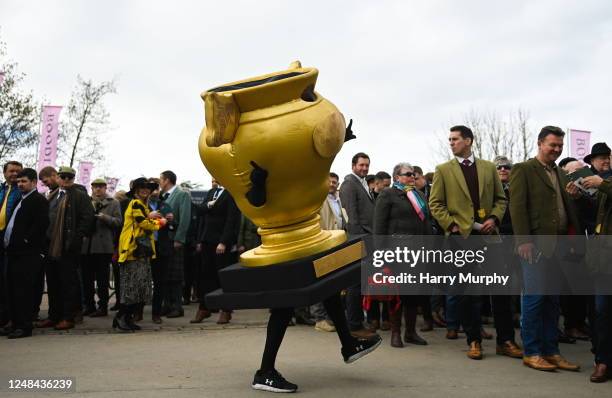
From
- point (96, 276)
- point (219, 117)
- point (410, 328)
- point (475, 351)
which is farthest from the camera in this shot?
point (96, 276)

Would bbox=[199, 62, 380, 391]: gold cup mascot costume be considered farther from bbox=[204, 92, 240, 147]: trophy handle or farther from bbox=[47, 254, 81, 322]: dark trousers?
bbox=[47, 254, 81, 322]: dark trousers

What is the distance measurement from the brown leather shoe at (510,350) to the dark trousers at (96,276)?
566cm

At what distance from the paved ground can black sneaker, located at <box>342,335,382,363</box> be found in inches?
7.2

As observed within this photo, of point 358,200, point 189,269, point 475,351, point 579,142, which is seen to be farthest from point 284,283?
point 579,142

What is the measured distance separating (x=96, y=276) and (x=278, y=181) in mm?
5698

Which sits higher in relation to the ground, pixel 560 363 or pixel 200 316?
pixel 560 363

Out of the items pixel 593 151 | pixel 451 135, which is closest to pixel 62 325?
pixel 451 135

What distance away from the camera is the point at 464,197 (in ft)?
18.9

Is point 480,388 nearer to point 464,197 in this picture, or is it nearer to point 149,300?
point 464,197

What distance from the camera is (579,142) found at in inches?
496

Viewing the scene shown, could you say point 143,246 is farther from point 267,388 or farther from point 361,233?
point 267,388

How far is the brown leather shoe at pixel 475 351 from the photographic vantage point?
5449 millimetres

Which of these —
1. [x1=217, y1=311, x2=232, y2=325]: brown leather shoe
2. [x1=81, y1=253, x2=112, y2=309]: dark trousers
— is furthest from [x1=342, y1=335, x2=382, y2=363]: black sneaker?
[x1=81, y1=253, x2=112, y2=309]: dark trousers

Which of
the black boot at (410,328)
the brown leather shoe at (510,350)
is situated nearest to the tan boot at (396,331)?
the black boot at (410,328)
